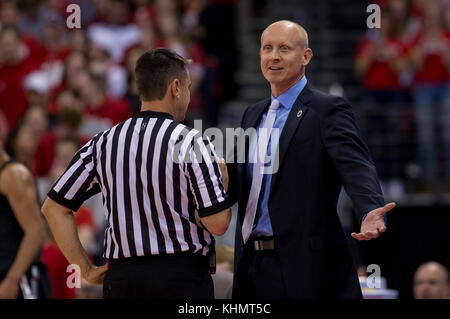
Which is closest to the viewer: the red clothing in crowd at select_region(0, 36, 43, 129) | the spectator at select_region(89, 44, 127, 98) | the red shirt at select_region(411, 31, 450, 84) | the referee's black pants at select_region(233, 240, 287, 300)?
the referee's black pants at select_region(233, 240, 287, 300)

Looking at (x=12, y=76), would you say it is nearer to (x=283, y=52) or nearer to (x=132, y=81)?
(x=132, y=81)

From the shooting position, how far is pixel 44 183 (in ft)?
27.4

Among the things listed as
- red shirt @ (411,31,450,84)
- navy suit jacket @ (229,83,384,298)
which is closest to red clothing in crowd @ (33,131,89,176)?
red shirt @ (411,31,450,84)

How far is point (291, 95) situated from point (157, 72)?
0.65m

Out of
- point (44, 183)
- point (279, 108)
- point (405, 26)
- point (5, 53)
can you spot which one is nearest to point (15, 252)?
point (279, 108)

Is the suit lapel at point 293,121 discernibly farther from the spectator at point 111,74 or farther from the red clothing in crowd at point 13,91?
the red clothing in crowd at point 13,91

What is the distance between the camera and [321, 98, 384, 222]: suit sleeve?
3680 mm

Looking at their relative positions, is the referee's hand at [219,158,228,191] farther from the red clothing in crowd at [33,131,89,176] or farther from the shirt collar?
the red clothing in crowd at [33,131,89,176]

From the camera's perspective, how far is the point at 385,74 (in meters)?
9.27

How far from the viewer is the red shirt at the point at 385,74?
30.4 ft

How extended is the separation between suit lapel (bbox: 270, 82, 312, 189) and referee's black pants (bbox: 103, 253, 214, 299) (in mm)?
539

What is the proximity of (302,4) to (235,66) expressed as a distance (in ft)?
3.85

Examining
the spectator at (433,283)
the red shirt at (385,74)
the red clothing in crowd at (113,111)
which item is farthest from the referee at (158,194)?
the red shirt at (385,74)
